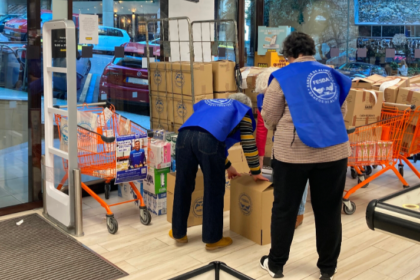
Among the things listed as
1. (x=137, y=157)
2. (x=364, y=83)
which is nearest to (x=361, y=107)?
(x=364, y=83)

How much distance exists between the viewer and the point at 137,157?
4.05 metres

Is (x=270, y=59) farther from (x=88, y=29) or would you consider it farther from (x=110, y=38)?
(x=88, y=29)

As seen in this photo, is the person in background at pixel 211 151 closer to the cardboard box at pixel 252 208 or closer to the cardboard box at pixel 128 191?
the cardboard box at pixel 252 208

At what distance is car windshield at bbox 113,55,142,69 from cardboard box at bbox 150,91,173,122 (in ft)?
1.11

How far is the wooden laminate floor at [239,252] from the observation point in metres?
3.33

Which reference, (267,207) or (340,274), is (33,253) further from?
(340,274)

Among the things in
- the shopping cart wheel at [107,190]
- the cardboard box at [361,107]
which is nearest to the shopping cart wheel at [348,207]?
the cardboard box at [361,107]

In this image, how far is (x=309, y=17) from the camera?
6762mm

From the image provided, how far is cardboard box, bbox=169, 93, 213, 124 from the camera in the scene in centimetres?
480

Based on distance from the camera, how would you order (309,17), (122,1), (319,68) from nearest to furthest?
(319,68), (122,1), (309,17)

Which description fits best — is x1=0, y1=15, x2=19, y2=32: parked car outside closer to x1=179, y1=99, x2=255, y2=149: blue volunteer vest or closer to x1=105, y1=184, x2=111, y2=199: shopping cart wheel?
x1=105, y1=184, x2=111, y2=199: shopping cart wheel

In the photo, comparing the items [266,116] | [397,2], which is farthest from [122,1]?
[397,2]

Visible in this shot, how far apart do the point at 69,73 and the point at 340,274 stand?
97.3 inches

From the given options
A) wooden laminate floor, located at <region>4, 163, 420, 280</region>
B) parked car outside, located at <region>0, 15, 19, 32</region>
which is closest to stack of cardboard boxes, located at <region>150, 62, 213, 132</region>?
wooden laminate floor, located at <region>4, 163, 420, 280</region>
